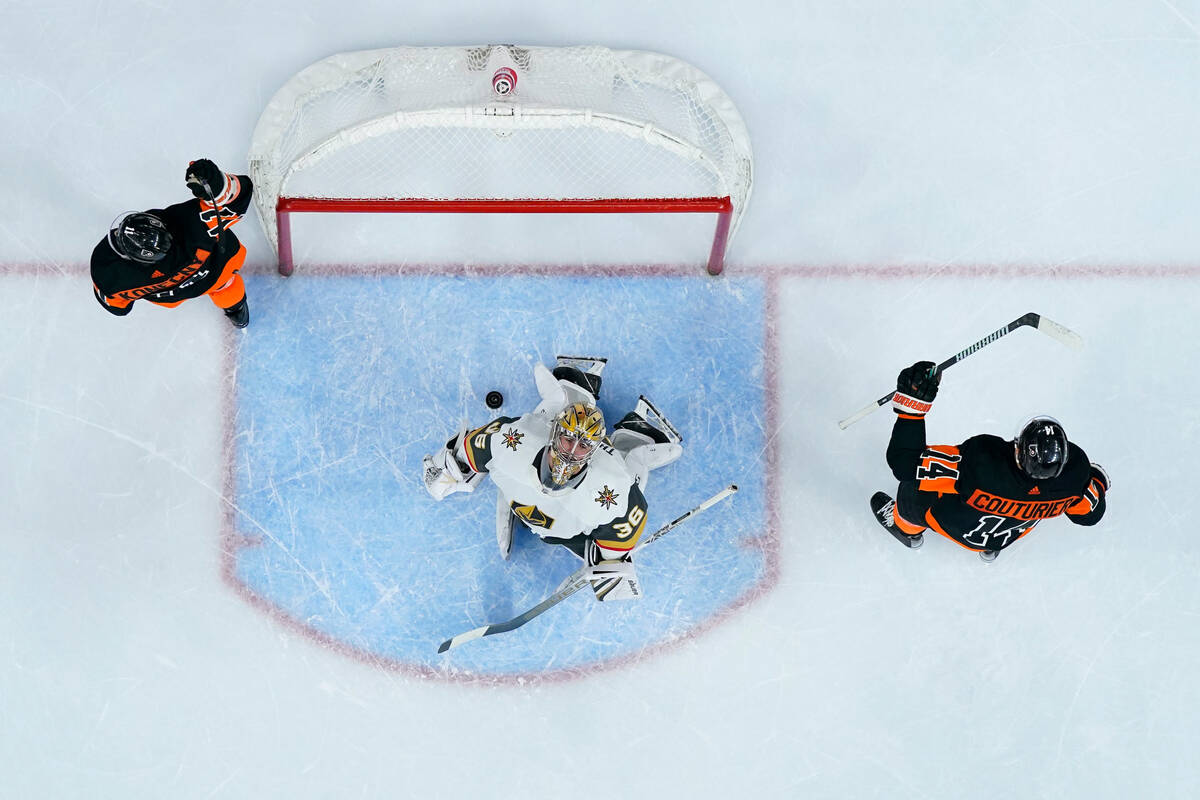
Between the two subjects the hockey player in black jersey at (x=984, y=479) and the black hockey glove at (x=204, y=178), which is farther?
the black hockey glove at (x=204, y=178)

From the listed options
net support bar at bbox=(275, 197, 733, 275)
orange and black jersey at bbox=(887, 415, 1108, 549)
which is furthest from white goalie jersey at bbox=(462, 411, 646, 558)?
orange and black jersey at bbox=(887, 415, 1108, 549)

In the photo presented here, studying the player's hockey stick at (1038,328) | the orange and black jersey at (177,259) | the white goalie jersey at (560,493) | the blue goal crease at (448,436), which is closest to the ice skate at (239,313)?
the blue goal crease at (448,436)

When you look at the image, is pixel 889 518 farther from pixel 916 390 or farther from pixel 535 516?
pixel 535 516

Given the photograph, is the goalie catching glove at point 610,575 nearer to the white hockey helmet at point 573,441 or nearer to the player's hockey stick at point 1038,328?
the white hockey helmet at point 573,441

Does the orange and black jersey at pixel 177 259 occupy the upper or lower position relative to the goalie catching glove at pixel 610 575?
upper

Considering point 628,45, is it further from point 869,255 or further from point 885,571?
point 885,571

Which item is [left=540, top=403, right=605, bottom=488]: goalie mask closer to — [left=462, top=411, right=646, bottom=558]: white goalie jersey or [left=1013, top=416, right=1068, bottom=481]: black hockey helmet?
[left=462, top=411, right=646, bottom=558]: white goalie jersey

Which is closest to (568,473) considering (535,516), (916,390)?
(535,516)

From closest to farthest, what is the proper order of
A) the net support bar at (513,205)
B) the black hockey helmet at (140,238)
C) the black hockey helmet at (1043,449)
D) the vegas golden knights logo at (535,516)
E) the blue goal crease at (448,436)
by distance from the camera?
1. the black hockey helmet at (1043,449)
2. the black hockey helmet at (140,238)
3. the vegas golden knights logo at (535,516)
4. the net support bar at (513,205)
5. the blue goal crease at (448,436)
